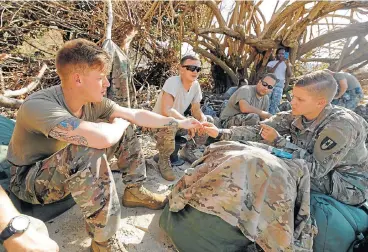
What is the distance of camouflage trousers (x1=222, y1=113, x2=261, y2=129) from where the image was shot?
4102 millimetres

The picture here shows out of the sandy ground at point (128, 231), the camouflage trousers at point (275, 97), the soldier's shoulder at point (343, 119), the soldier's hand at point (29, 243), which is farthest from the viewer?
the camouflage trousers at point (275, 97)

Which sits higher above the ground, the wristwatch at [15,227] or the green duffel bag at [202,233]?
the wristwatch at [15,227]

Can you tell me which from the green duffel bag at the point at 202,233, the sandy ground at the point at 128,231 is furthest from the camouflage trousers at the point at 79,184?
the green duffel bag at the point at 202,233

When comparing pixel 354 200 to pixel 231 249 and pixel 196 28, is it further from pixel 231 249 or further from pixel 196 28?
pixel 196 28

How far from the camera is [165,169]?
3.34 meters

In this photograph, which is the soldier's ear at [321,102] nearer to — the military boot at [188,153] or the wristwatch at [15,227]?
the military boot at [188,153]

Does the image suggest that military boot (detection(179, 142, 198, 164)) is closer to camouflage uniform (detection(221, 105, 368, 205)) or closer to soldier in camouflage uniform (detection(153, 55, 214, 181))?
soldier in camouflage uniform (detection(153, 55, 214, 181))

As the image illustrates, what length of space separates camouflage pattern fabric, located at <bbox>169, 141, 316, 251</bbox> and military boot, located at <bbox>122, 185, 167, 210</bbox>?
0.79 metres

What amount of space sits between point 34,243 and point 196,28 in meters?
6.07

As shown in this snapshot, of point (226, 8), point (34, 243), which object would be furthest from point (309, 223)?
point (226, 8)

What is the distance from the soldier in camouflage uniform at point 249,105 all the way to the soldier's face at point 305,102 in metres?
1.53

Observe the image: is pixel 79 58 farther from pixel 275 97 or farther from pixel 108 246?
pixel 275 97

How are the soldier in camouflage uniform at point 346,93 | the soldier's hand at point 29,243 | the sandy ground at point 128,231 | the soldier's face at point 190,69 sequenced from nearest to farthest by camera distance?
the soldier's hand at point 29,243 → the sandy ground at point 128,231 → the soldier's face at point 190,69 → the soldier in camouflage uniform at point 346,93

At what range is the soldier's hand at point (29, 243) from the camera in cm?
118
